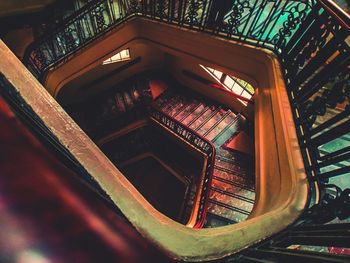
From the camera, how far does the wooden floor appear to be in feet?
1.00

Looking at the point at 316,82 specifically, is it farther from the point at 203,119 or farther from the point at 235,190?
the point at 203,119

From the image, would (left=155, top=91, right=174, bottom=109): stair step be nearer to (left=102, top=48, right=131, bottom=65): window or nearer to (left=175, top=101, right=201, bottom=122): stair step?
(left=175, top=101, right=201, bottom=122): stair step

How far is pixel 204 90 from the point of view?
359 inches

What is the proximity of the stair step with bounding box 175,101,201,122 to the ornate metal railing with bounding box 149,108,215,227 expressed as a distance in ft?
1.91

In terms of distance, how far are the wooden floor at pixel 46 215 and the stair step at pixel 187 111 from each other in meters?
8.56

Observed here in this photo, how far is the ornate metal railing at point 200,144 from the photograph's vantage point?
6161 mm

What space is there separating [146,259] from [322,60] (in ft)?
11.1

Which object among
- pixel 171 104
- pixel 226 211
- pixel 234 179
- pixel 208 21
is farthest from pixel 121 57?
pixel 226 211

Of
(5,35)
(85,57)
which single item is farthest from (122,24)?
(5,35)

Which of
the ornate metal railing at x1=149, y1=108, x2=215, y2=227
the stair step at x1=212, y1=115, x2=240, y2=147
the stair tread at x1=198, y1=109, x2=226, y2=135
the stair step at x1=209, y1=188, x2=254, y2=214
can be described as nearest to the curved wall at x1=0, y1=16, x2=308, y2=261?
the ornate metal railing at x1=149, y1=108, x2=215, y2=227

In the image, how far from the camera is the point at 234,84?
820 centimetres

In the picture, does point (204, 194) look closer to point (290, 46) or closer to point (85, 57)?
point (290, 46)

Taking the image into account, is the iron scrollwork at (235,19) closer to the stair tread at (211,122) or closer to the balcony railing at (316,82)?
the balcony railing at (316,82)

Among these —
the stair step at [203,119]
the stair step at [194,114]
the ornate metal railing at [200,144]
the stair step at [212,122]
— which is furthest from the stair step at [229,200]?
the stair step at [194,114]
